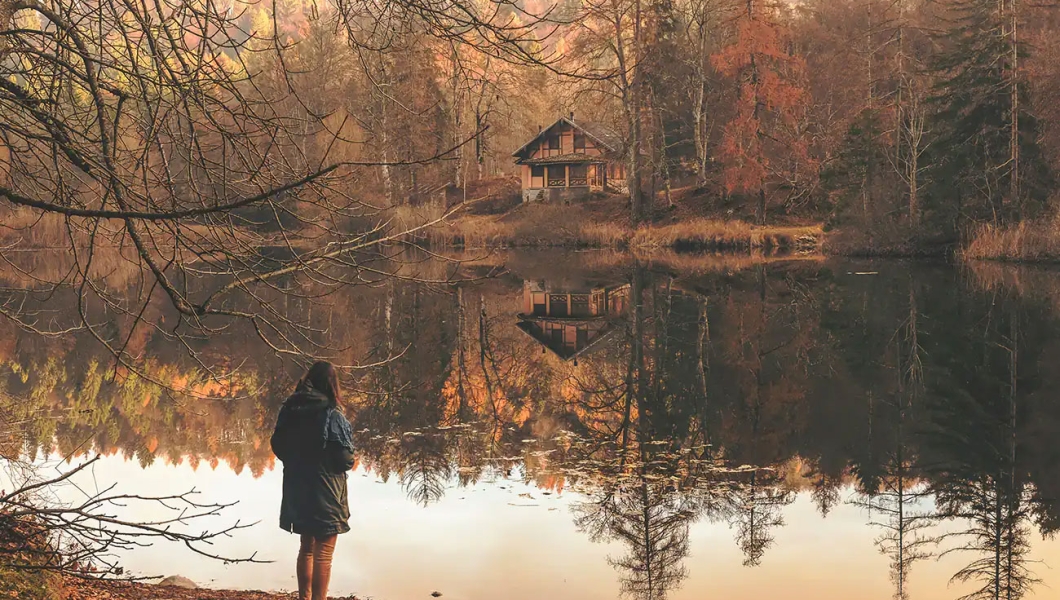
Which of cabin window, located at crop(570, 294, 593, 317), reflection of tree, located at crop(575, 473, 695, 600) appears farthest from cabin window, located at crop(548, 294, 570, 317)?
reflection of tree, located at crop(575, 473, 695, 600)

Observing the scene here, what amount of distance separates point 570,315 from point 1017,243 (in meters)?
16.7

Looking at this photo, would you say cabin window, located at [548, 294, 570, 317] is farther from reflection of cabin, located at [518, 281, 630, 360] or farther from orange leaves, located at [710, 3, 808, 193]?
orange leaves, located at [710, 3, 808, 193]

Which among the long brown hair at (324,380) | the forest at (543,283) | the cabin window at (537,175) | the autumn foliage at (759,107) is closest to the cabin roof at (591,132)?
the cabin window at (537,175)

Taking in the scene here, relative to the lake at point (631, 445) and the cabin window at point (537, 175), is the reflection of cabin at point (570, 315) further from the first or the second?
the cabin window at point (537, 175)

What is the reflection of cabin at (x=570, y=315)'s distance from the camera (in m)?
21.8

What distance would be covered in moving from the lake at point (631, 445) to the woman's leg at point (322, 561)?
134 centimetres

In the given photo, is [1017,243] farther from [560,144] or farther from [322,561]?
[560,144]

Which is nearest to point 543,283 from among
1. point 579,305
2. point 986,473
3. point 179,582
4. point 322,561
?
point 579,305

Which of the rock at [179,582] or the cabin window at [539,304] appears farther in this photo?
the cabin window at [539,304]

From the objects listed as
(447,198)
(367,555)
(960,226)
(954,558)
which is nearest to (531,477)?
(367,555)

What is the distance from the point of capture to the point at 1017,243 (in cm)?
3391

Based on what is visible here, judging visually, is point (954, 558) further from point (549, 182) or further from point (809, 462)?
point (549, 182)

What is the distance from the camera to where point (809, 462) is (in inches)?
475

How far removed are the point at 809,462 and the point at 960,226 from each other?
28.4 meters
